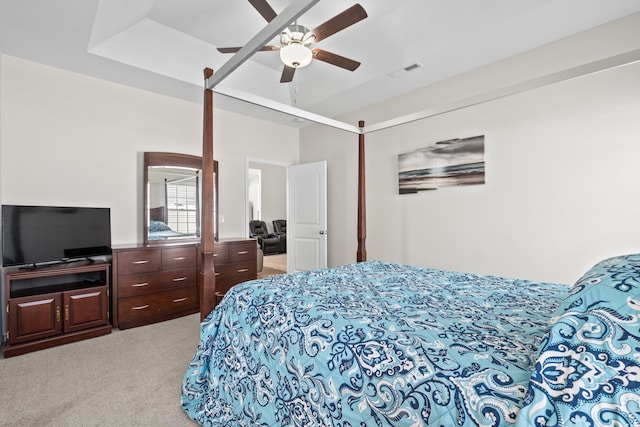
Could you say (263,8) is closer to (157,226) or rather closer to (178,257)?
(178,257)

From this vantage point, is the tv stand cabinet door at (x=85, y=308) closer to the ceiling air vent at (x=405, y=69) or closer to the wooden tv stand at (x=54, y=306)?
the wooden tv stand at (x=54, y=306)

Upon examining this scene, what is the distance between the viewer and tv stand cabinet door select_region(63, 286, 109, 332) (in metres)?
2.99

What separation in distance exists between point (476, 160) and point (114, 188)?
4157 mm

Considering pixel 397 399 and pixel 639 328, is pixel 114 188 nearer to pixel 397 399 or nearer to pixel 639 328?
pixel 397 399

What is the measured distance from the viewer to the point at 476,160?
341 centimetres

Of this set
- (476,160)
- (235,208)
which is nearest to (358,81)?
(476,160)

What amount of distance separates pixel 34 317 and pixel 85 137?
192cm

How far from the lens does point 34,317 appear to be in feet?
9.19

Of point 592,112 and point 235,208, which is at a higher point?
point 592,112

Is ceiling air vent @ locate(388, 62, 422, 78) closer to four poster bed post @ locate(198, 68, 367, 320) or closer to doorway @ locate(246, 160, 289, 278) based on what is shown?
four poster bed post @ locate(198, 68, 367, 320)

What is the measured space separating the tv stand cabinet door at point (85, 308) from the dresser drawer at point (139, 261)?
0.27 m

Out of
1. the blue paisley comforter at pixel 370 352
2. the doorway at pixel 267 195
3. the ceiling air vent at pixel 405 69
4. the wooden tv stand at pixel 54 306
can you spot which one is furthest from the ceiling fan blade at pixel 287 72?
the doorway at pixel 267 195

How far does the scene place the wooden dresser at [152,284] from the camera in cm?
332


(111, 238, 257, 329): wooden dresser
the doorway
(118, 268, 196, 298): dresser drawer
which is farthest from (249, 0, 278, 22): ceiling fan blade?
the doorway
